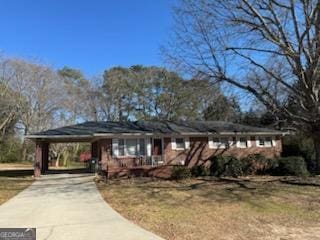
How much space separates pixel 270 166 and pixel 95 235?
1990 centimetres

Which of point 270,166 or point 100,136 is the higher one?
point 100,136

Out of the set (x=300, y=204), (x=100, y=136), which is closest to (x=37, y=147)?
(x=100, y=136)

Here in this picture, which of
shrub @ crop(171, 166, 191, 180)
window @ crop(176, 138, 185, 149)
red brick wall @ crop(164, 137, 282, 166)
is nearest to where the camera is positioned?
shrub @ crop(171, 166, 191, 180)

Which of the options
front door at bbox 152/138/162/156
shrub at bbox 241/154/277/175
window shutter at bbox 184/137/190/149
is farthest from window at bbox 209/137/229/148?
front door at bbox 152/138/162/156

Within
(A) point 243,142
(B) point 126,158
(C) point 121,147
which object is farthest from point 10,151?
(A) point 243,142

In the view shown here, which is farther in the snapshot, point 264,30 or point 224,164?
point 224,164

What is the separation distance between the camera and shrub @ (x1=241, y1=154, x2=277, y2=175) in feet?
86.6

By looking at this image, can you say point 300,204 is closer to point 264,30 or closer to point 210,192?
point 210,192

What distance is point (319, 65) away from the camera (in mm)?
18047

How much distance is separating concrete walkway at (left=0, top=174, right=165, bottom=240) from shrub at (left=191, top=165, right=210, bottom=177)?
851 cm

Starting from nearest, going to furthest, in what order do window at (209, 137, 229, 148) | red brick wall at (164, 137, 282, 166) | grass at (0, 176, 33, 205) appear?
1. grass at (0, 176, 33, 205)
2. red brick wall at (164, 137, 282, 166)
3. window at (209, 137, 229, 148)

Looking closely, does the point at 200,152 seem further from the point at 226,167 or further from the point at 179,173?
the point at 179,173

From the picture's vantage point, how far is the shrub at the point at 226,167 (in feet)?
82.4

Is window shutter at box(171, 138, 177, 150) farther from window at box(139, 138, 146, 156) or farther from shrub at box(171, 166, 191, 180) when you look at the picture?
shrub at box(171, 166, 191, 180)
